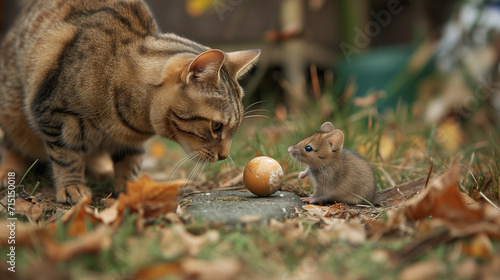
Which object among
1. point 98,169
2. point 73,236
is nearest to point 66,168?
point 98,169

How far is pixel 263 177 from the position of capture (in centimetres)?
241

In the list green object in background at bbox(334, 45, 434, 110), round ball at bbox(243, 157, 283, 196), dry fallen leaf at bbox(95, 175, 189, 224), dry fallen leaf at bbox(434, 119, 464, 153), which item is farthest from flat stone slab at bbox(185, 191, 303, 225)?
green object in background at bbox(334, 45, 434, 110)

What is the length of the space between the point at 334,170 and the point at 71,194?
5.19 feet

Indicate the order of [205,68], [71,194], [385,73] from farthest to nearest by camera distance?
1. [385,73]
2. [71,194]
3. [205,68]

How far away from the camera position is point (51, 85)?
2.59m

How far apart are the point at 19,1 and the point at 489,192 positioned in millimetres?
6108

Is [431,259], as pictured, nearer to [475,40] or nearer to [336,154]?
[336,154]

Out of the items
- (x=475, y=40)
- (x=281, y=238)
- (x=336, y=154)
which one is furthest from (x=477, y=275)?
(x=475, y=40)

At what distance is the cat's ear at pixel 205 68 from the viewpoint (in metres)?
2.27

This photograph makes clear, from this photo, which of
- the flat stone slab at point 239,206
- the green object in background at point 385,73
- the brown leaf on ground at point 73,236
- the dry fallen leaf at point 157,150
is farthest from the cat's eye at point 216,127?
the green object in background at point 385,73

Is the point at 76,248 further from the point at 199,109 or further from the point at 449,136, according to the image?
the point at 449,136

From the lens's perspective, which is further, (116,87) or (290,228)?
(116,87)

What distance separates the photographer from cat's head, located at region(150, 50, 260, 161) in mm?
2365

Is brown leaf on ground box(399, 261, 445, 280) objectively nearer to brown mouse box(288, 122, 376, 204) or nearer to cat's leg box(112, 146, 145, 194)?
brown mouse box(288, 122, 376, 204)
